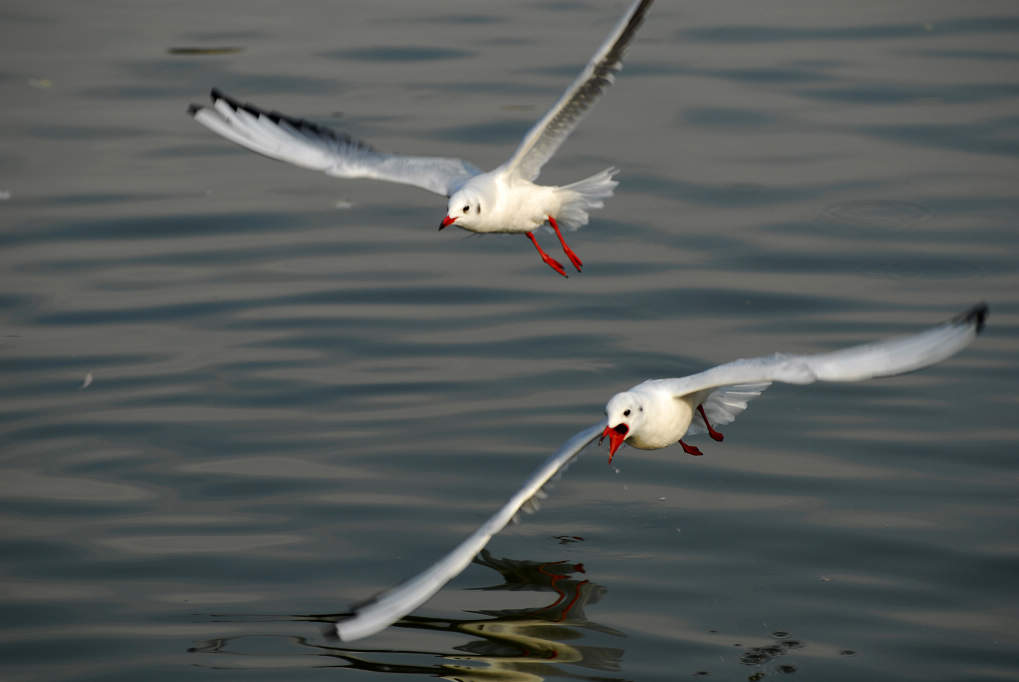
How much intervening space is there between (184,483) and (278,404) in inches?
50.9

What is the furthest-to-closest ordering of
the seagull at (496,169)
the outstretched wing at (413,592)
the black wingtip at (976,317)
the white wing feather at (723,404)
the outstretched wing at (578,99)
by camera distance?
the seagull at (496,169) < the white wing feather at (723,404) < the outstretched wing at (578,99) < the black wingtip at (976,317) < the outstretched wing at (413,592)

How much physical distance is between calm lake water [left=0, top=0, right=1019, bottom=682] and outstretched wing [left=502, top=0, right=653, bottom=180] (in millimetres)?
1935

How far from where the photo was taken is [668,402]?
8.27m

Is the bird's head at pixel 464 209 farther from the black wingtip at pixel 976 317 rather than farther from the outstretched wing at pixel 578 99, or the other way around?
the black wingtip at pixel 976 317

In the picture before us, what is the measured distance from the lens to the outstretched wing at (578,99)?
8.77 meters

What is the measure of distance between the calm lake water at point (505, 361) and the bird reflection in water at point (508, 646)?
0.02 metres

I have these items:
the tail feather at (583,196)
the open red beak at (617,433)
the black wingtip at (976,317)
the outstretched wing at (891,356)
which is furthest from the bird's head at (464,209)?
the black wingtip at (976,317)

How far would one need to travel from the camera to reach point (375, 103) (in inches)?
699

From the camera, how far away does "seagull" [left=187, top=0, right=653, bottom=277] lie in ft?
29.9

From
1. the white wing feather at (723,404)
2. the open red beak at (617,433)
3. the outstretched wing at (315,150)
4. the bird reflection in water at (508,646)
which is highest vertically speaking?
the outstretched wing at (315,150)

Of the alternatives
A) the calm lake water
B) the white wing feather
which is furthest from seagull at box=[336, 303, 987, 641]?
the calm lake water

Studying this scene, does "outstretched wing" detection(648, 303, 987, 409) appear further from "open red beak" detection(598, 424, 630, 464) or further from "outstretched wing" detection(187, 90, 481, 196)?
"outstretched wing" detection(187, 90, 481, 196)

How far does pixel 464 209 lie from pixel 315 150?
58.1 inches

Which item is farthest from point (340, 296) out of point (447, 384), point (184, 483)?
point (184, 483)
